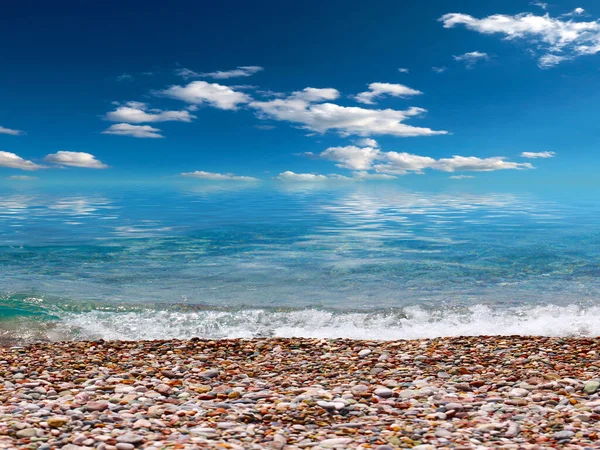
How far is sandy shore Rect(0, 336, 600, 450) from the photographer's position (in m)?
6.55

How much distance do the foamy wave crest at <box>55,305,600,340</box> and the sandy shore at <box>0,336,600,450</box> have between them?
293 cm

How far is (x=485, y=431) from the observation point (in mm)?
6719

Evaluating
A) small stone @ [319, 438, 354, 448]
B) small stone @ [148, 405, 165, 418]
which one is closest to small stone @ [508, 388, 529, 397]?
small stone @ [319, 438, 354, 448]

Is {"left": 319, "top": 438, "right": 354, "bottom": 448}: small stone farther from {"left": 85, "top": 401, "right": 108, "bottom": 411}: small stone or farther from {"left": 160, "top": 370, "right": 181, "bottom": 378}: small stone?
{"left": 160, "top": 370, "right": 181, "bottom": 378}: small stone

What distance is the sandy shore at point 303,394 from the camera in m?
6.55

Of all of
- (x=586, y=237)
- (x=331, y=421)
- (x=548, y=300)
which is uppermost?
(x=586, y=237)

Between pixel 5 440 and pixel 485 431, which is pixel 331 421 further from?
pixel 5 440

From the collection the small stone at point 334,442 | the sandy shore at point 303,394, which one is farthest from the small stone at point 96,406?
the small stone at point 334,442

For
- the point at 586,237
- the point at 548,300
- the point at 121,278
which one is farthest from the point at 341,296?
the point at 586,237

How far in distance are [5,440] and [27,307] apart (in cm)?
1384

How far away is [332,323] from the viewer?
16766 mm

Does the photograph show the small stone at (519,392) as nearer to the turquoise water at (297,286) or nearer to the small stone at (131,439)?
the small stone at (131,439)

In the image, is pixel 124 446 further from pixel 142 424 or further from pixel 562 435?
pixel 562 435

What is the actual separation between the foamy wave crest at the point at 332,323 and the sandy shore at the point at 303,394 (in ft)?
9.62
